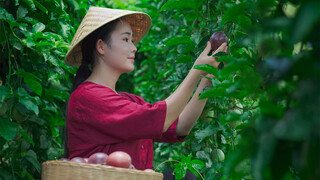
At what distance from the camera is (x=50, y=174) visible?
1.38 metres

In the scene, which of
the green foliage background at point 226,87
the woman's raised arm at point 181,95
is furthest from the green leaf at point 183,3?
the woman's raised arm at point 181,95

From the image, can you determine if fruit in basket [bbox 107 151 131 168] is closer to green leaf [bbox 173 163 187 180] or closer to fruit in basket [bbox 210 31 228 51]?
green leaf [bbox 173 163 187 180]

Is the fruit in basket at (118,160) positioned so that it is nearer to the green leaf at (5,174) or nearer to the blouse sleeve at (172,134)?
the blouse sleeve at (172,134)

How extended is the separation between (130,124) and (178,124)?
0.41m

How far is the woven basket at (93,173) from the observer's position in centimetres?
127

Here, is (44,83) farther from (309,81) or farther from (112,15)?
(309,81)

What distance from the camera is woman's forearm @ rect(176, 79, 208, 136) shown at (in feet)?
6.06

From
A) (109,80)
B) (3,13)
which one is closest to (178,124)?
(109,80)

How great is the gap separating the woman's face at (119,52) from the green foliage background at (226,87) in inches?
7.9

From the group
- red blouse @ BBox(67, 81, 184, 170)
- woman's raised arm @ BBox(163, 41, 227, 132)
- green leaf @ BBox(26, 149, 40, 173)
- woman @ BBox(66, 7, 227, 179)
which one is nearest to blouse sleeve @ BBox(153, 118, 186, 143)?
woman @ BBox(66, 7, 227, 179)

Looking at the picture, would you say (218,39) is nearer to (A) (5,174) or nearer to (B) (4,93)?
(B) (4,93)

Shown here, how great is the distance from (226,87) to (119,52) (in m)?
0.65

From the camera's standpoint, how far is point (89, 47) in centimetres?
192

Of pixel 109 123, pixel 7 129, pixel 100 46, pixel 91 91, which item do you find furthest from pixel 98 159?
pixel 100 46
